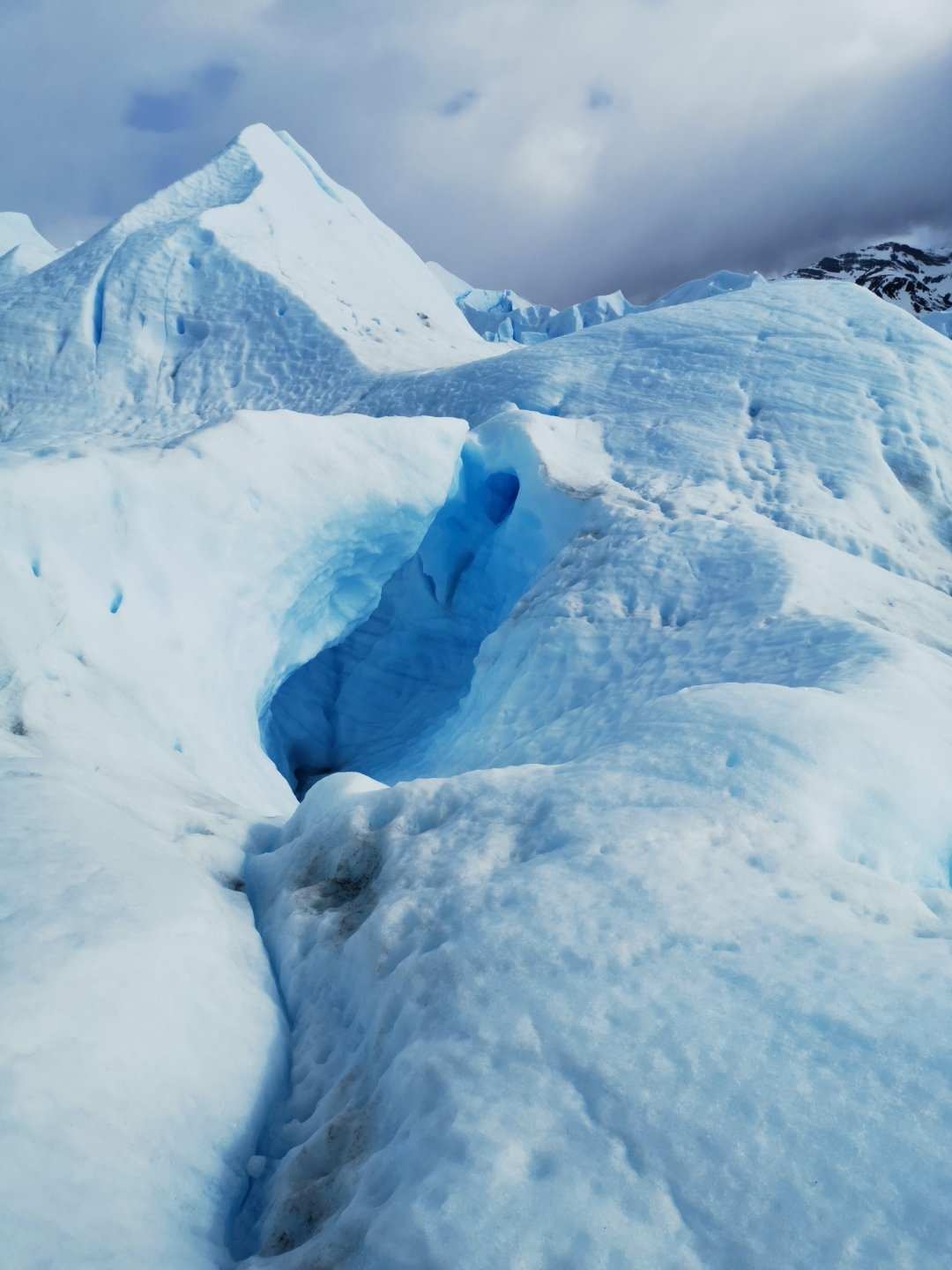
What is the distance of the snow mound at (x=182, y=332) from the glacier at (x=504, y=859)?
14.0ft

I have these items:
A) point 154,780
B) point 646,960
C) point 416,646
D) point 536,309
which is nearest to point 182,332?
point 416,646

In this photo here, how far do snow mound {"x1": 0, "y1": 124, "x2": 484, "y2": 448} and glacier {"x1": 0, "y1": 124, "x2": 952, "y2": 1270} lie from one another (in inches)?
168

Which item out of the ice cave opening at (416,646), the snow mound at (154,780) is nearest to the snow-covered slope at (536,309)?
the ice cave opening at (416,646)

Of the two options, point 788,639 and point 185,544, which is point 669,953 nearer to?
point 788,639

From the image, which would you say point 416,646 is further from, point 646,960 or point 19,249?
point 19,249

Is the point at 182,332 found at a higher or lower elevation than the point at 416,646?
higher

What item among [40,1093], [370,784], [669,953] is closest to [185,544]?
[370,784]

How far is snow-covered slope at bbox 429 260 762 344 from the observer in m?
30.4

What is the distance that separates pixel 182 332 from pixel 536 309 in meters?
36.9

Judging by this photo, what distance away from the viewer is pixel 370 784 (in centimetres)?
357

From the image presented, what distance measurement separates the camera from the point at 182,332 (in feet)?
36.7

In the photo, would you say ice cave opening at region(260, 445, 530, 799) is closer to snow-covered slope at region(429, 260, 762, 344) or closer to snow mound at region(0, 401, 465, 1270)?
snow mound at region(0, 401, 465, 1270)

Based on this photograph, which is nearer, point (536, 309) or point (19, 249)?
point (19, 249)

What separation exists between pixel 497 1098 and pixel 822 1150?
690 millimetres
